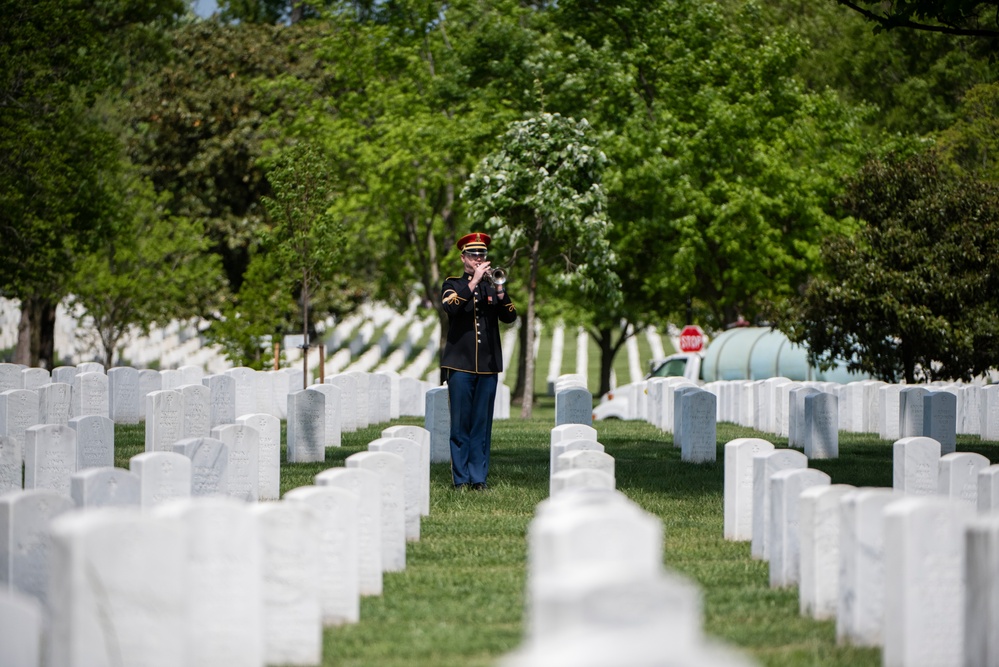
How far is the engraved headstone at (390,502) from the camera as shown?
8.34m

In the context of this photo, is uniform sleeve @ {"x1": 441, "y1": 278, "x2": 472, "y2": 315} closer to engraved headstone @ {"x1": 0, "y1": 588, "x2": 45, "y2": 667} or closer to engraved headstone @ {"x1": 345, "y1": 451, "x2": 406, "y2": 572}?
engraved headstone @ {"x1": 345, "y1": 451, "x2": 406, "y2": 572}

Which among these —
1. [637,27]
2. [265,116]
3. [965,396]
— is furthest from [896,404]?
[265,116]

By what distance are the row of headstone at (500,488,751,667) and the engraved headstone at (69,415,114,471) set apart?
7847mm

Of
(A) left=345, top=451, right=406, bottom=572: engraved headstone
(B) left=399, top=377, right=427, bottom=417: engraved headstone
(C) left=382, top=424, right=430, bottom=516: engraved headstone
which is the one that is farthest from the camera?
(B) left=399, top=377, right=427, bottom=417: engraved headstone

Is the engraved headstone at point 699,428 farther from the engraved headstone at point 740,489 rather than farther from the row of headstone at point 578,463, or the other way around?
the engraved headstone at point 740,489

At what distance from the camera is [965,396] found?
66.9 ft

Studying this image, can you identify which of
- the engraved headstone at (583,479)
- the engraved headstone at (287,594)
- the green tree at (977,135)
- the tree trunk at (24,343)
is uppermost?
the green tree at (977,135)

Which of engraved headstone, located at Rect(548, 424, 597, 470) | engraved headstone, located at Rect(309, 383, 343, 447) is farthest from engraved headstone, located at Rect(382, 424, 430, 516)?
engraved headstone, located at Rect(309, 383, 343, 447)

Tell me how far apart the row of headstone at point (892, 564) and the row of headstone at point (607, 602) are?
1624 mm

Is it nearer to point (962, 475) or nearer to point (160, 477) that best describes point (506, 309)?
point (962, 475)

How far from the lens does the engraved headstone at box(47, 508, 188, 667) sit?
4867 mm

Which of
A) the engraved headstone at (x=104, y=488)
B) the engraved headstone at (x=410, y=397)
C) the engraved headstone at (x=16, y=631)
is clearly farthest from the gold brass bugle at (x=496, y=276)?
the engraved headstone at (x=410, y=397)

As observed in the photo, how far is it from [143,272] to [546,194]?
53.8 feet

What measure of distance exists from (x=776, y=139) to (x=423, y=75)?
8.79 meters
